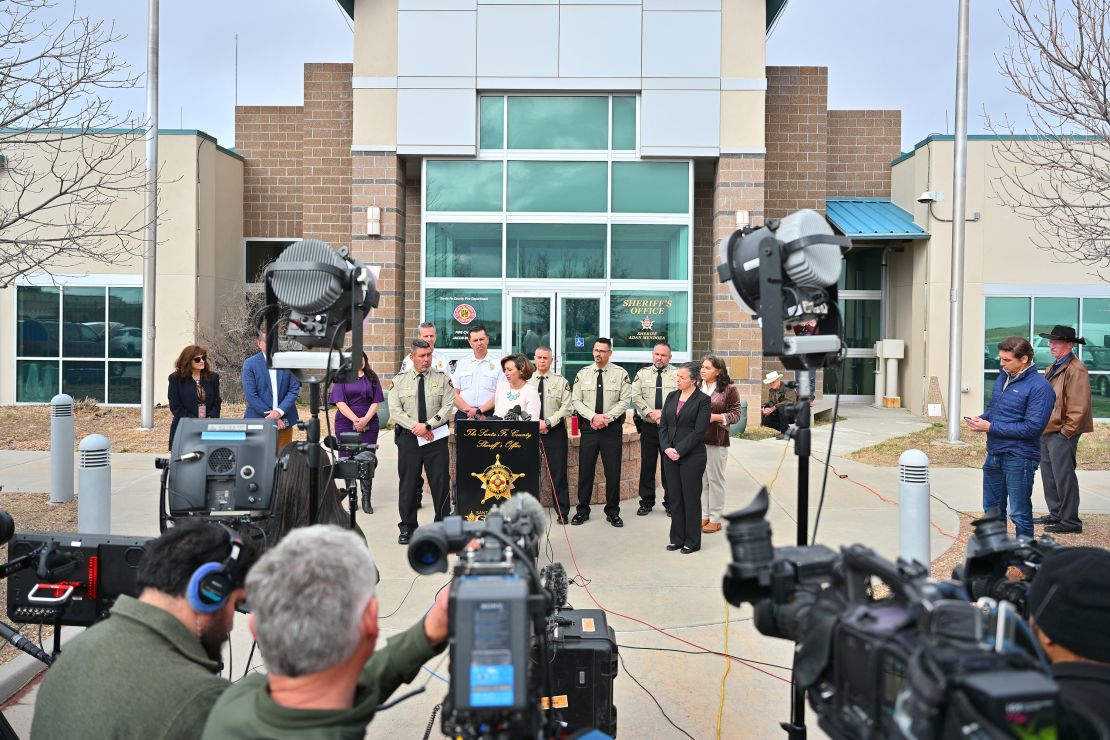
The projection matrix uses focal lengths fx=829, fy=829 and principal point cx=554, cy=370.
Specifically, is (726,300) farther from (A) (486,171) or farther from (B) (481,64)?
(B) (481,64)

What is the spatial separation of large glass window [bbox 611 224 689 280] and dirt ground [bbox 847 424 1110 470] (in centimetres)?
439

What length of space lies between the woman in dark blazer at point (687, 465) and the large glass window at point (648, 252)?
7180 mm

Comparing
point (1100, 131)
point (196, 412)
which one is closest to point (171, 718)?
point (196, 412)

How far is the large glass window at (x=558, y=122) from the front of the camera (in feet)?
47.5

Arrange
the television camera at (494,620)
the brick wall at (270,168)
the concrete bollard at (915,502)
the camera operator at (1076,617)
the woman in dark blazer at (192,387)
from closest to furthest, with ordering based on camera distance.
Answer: the television camera at (494,620), the camera operator at (1076,617), the concrete bollard at (915,502), the woman in dark blazer at (192,387), the brick wall at (270,168)

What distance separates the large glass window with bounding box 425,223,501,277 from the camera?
47.3ft

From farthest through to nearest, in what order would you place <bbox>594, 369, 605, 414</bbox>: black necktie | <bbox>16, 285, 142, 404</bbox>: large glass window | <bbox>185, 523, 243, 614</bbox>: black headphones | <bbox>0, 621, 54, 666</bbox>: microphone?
<bbox>16, 285, 142, 404</bbox>: large glass window → <bbox>594, 369, 605, 414</bbox>: black necktie → <bbox>0, 621, 54, 666</bbox>: microphone → <bbox>185, 523, 243, 614</bbox>: black headphones

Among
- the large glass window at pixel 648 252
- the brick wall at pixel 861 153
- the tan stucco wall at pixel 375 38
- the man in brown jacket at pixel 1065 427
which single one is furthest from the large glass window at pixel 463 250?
the man in brown jacket at pixel 1065 427

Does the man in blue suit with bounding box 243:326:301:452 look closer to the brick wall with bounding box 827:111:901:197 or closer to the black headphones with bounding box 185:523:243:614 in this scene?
the black headphones with bounding box 185:523:243:614

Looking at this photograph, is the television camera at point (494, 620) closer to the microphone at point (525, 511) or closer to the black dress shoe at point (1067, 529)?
the microphone at point (525, 511)

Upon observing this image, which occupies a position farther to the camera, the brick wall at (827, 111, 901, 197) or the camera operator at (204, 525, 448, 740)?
the brick wall at (827, 111, 901, 197)

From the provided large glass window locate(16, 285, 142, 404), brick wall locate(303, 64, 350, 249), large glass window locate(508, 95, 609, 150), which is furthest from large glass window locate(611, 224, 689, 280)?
large glass window locate(16, 285, 142, 404)

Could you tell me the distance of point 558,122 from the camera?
14508 millimetres

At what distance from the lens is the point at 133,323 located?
53.5ft
